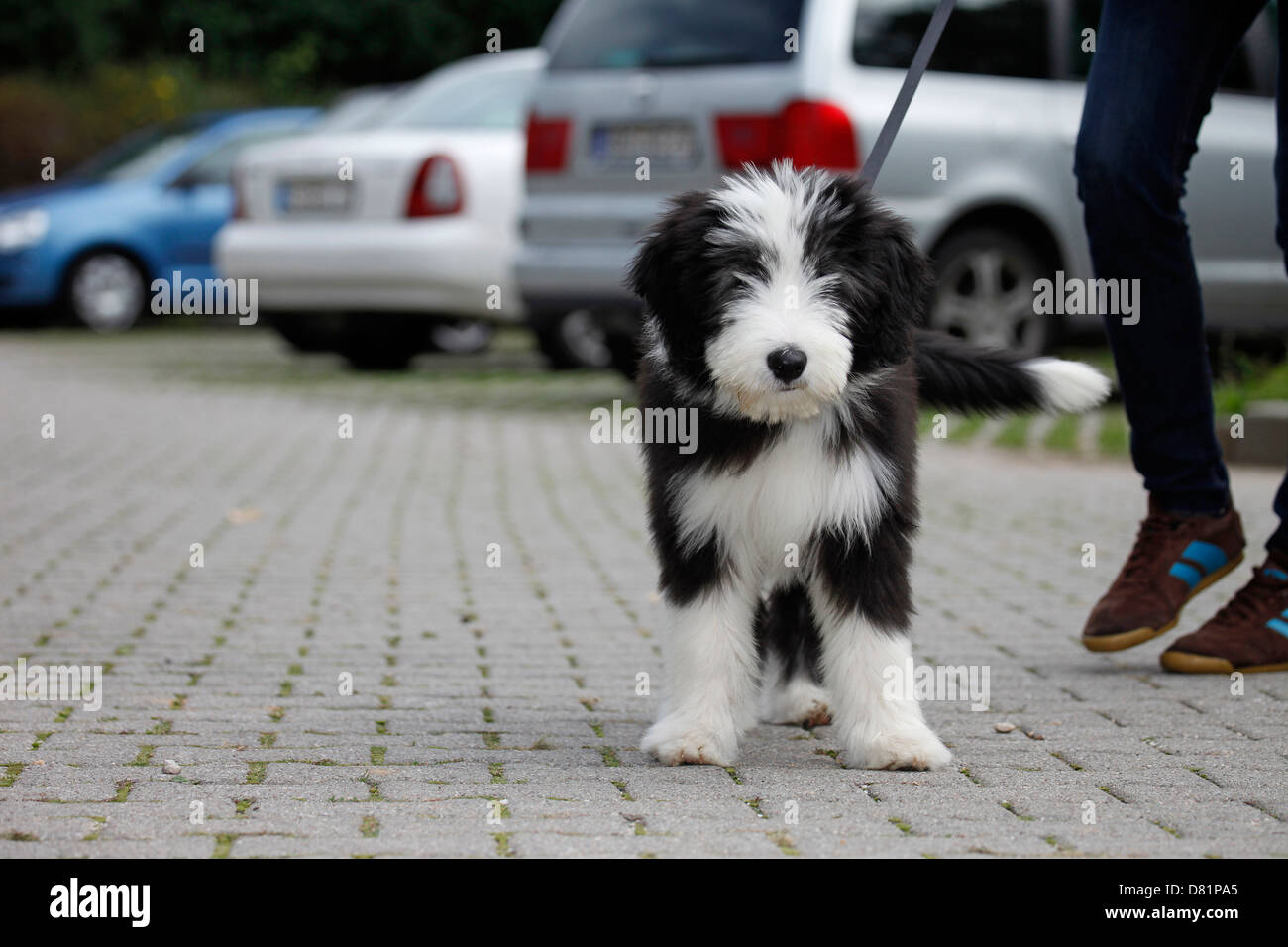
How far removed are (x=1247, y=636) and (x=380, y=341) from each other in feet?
35.1

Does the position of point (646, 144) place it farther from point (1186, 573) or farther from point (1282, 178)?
point (1186, 573)

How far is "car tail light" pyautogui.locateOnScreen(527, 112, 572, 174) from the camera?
450 inches

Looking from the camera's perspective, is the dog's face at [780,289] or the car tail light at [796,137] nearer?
the dog's face at [780,289]

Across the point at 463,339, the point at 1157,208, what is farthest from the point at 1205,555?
the point at 463,339

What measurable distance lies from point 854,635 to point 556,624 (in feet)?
6.74

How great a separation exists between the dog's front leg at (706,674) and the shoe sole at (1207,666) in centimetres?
147

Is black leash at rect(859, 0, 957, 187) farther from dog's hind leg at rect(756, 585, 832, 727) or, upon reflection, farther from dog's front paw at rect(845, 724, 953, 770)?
dog's front paw at rect(845, 724, 953, 770)

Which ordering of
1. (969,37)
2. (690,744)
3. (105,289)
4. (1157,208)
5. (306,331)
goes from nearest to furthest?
(690,744)
(1157,208)
(969,37)
(306,331)
(105,289)

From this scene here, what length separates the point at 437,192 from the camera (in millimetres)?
13086

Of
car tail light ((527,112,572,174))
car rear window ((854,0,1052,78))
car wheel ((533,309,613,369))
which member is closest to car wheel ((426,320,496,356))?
car wheel ((533,309,613,369))

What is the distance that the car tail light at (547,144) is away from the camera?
37.5 ft

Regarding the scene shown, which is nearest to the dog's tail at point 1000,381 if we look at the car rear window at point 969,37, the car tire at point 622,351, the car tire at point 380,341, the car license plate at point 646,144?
the car rear window at point 969,37

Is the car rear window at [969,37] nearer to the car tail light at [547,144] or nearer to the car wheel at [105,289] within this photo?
the car tail light at [547,144]
